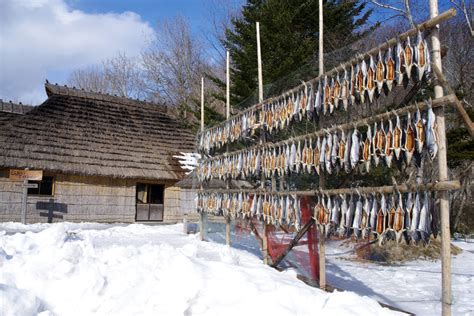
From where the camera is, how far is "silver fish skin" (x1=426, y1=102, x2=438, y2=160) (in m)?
3.74

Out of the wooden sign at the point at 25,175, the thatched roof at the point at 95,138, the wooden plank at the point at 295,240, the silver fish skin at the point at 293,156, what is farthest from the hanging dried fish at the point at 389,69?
the thatched roof at the point at 95,138

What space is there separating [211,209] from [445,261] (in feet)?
19.7

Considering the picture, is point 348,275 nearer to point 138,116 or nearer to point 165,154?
point 165,154

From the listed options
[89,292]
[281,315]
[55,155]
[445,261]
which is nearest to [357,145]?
[445,261]

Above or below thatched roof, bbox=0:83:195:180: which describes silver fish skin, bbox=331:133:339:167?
below

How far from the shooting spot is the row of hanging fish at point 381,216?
3859mm

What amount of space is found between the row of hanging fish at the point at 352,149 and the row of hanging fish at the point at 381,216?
353mm

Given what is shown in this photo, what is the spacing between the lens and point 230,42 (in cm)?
1775

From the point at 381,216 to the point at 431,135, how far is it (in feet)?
3.19

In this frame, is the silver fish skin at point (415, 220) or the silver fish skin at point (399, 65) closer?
the silver fish skin at point (415, 220)

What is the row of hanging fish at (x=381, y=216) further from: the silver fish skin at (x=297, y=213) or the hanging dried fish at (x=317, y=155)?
the silver fish skin at (x=297, y=213)

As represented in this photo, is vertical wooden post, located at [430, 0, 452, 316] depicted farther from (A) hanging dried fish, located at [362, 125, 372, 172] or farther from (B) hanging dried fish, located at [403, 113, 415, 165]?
(A) hanging dried fish, located at [362, 125, 372, 172]

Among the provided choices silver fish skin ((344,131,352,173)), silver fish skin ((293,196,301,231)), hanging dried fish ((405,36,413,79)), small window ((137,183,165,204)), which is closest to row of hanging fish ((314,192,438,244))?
silver fish skin ((344,131,352,173))

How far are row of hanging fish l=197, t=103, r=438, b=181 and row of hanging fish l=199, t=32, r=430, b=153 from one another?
14.9 inches
